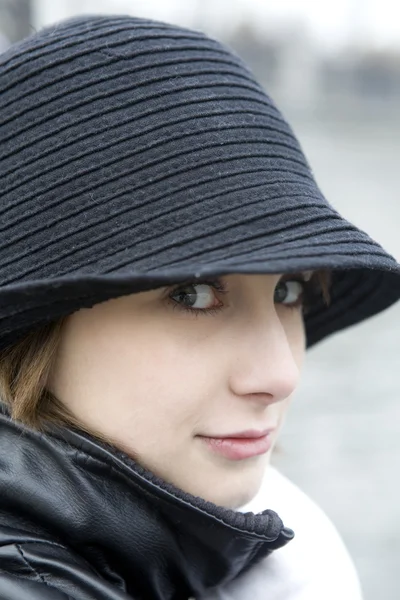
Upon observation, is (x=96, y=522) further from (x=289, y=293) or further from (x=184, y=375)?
(x=289, y=293)

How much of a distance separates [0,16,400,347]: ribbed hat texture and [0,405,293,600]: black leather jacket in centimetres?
19

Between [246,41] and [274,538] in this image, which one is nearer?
[274,538]

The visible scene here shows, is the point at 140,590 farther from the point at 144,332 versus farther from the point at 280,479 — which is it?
the point at 280,479

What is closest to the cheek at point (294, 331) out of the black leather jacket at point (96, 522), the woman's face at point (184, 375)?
the woman's face at point (184, 375)

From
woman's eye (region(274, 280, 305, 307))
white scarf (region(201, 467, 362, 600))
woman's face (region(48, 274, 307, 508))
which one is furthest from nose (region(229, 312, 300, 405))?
white scarf (region(201, 467, 362, 600))

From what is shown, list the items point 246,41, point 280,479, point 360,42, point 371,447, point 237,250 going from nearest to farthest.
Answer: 1. point 237,250
2. point 280,479
3. point 371,447
4. point 246,41
5. point 360,42

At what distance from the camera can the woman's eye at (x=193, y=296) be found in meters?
1.20

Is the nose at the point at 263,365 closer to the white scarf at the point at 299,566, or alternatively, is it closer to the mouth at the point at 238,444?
the mouth at the point at 238,444

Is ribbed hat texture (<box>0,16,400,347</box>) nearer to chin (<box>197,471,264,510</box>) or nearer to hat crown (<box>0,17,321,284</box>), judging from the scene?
hat crown (<box>0,17,321,284</box>)

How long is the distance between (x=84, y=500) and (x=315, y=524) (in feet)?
2.06

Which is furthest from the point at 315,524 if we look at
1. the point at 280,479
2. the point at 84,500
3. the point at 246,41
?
the point at 246,41

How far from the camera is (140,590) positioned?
4.04 ft

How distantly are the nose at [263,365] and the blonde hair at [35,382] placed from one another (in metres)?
0.22

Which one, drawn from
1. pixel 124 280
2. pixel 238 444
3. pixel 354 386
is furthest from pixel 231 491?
pixel 354 386
